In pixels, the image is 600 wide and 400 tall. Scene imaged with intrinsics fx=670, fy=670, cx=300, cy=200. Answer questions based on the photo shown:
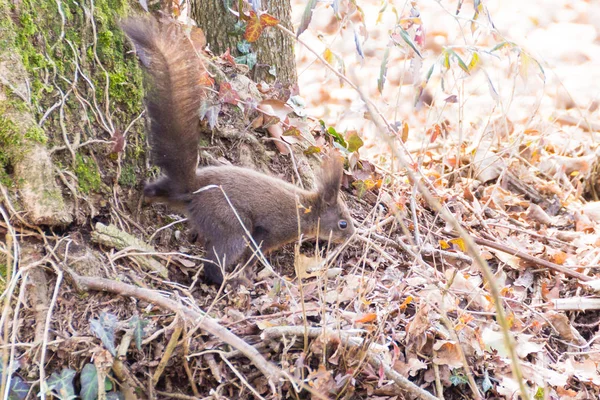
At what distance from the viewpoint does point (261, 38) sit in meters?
4.40

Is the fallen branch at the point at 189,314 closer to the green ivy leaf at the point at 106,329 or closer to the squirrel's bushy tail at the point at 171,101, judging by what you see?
the green ivy leaf at the point at 106,329

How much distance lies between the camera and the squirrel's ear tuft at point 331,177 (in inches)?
150

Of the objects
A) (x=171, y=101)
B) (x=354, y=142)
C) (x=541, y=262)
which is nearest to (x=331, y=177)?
(x=354, y=142)

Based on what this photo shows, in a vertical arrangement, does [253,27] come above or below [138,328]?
above

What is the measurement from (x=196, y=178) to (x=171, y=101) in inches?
17.5

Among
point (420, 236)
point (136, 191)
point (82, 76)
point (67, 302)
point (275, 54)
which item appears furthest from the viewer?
point (275, 54)

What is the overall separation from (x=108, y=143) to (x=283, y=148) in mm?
1260

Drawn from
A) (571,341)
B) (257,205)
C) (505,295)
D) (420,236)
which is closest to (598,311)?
(571,341)

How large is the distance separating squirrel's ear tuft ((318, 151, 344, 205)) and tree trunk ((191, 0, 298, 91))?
687 millimetres

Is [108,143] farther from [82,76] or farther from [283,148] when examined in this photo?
[283,148]

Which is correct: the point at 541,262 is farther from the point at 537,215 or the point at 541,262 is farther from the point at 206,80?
the point at 206,80

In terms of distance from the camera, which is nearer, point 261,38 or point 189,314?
point 189,314

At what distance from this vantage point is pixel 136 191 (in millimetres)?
3348

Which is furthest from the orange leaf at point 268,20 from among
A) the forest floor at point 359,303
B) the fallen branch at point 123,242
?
the fallen branch at point 123,242
